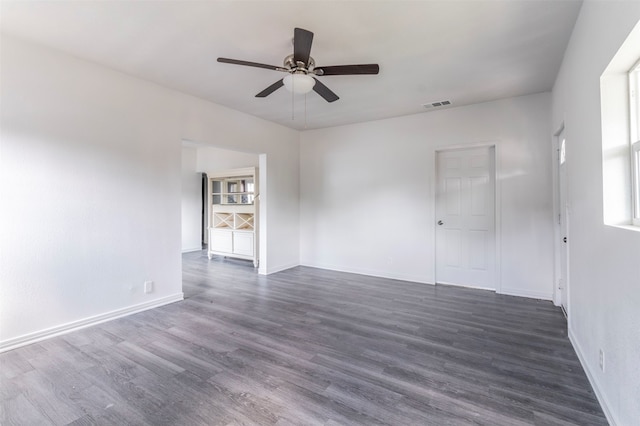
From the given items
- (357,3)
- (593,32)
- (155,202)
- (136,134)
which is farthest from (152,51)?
(593,32)

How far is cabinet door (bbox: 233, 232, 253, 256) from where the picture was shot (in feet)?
20.3

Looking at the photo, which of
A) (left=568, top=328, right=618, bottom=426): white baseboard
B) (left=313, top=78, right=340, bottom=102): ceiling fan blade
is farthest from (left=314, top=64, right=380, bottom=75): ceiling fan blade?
(left=568, top=328, right=618, bottom=426): white baseboard

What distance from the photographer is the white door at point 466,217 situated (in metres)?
4.36

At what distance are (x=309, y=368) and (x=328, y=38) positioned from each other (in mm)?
2786

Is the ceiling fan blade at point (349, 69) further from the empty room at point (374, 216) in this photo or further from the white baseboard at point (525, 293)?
the white baseboard at point (525, 293)

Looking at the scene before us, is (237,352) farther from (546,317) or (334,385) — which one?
(546,317)

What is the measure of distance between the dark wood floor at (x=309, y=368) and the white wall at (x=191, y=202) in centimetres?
472

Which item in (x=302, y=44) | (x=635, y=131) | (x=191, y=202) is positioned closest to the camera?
(x=635, y=131)

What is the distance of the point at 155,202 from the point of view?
11.8 feet

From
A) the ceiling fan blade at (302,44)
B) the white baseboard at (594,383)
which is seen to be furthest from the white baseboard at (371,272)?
the ceiling fan blade at (302,44)

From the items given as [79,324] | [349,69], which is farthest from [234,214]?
[349,69]

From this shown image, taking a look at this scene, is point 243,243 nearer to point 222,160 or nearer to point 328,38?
point 222,160

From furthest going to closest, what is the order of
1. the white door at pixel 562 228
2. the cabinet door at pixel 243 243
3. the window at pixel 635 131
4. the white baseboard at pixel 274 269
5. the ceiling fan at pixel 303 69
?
the cabinet door at pixel 243 243
the white baseboard at pixel 274 269
the white door at pixel 562 228
the ceiling fan at pixel 303 69
the window at pixel 635 131

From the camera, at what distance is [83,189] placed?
9.87ft
